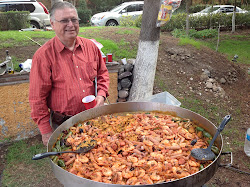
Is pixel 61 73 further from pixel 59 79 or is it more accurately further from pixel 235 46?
pixel 235 46

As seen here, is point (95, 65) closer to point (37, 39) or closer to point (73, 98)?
point (73, 98)

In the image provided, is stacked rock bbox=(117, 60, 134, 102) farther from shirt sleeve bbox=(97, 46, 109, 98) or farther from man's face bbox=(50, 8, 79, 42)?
man's face bbox=(50, 8, 79, 42)

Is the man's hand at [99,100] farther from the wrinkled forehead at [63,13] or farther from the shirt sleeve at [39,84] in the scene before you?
the wrinkled forehead at [63,13]

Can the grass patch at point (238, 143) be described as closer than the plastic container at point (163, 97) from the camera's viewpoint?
No

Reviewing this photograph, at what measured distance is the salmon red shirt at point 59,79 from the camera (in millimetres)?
2352

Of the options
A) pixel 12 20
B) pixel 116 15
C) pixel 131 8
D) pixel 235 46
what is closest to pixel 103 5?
pixel 131 8

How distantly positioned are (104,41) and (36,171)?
161 inches

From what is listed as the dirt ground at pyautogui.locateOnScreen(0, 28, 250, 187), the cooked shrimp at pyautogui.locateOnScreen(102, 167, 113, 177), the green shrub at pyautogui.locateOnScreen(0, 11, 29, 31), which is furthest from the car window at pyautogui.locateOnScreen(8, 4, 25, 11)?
the cooked shrimp at pyautogui.locateOnScreen(102, 167, 113, 177)

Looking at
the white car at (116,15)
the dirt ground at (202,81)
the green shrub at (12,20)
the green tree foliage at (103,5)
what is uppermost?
the green tree foliage at (103,5)

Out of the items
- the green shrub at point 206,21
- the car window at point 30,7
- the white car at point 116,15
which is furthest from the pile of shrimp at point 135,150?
the car window at point 30,7

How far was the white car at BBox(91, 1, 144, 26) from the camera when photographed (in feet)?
44.4

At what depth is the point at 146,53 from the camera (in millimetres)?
4754

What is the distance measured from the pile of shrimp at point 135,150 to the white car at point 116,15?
12.1 m

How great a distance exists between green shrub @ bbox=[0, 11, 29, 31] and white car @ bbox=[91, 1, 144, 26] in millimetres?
4453
